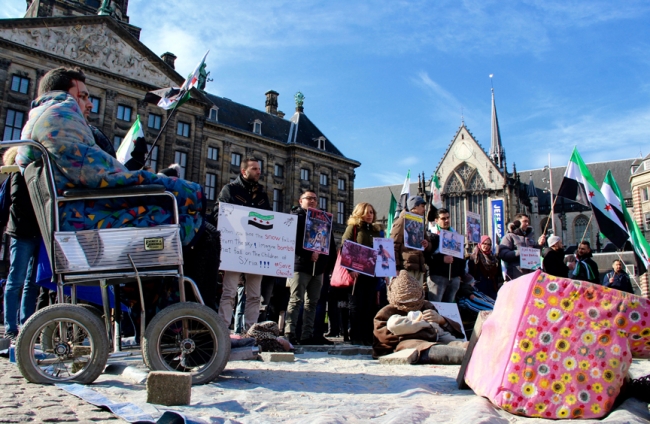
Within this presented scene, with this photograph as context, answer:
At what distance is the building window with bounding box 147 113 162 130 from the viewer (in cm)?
3705

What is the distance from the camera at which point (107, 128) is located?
3431cm

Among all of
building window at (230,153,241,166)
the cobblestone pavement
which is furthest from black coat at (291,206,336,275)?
building window at (230,153,241,166)

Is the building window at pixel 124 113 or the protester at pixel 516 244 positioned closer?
the protester at pixel 516 244

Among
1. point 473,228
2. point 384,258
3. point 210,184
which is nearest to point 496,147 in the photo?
point 210,184

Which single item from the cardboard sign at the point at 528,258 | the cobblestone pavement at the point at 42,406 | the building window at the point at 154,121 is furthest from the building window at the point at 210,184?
the cobblestone pavement at the point at 42,406

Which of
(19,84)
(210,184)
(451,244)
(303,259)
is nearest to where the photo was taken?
(303,259)

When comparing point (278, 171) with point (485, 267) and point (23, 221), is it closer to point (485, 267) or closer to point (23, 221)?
point (485, 267)

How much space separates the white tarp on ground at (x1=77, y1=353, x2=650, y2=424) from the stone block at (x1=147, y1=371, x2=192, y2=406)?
0.23 feet

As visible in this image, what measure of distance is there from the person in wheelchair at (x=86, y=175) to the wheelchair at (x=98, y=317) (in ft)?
0.23

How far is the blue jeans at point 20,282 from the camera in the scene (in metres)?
4.91

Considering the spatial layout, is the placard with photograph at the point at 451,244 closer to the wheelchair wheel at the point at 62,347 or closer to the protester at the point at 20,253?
the protester at the point at 20,253

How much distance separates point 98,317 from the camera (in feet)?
10.9

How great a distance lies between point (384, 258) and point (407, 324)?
2.41 metres

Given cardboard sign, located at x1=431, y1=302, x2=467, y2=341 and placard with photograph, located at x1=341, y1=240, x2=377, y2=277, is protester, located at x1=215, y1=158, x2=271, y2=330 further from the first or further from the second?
cardboard sign, located at x1=431, y1=302, x2=467, y2=341
